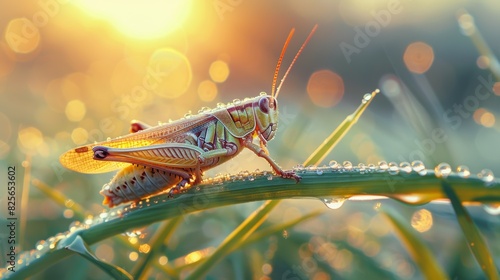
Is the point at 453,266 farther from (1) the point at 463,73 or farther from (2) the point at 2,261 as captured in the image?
(1) the point at 463,73

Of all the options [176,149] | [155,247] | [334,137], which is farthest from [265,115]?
[155,247]

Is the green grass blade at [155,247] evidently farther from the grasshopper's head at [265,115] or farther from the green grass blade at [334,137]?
the grasshopper's head at [265,115]

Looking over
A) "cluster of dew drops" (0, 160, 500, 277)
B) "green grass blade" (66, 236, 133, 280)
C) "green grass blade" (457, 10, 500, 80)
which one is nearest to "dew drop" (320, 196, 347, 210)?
"cluster of dew drops" (0, 160, 500, 277)

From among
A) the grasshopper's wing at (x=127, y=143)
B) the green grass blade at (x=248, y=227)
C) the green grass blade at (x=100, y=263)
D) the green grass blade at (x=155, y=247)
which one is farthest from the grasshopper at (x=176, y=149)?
the green grass blade at (x=100, y=263)

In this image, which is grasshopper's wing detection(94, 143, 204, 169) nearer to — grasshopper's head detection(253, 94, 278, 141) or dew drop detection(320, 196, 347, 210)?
grasshopper's head detection(253, 94, 278, 141)

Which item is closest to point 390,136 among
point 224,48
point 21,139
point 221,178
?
point 221,178
